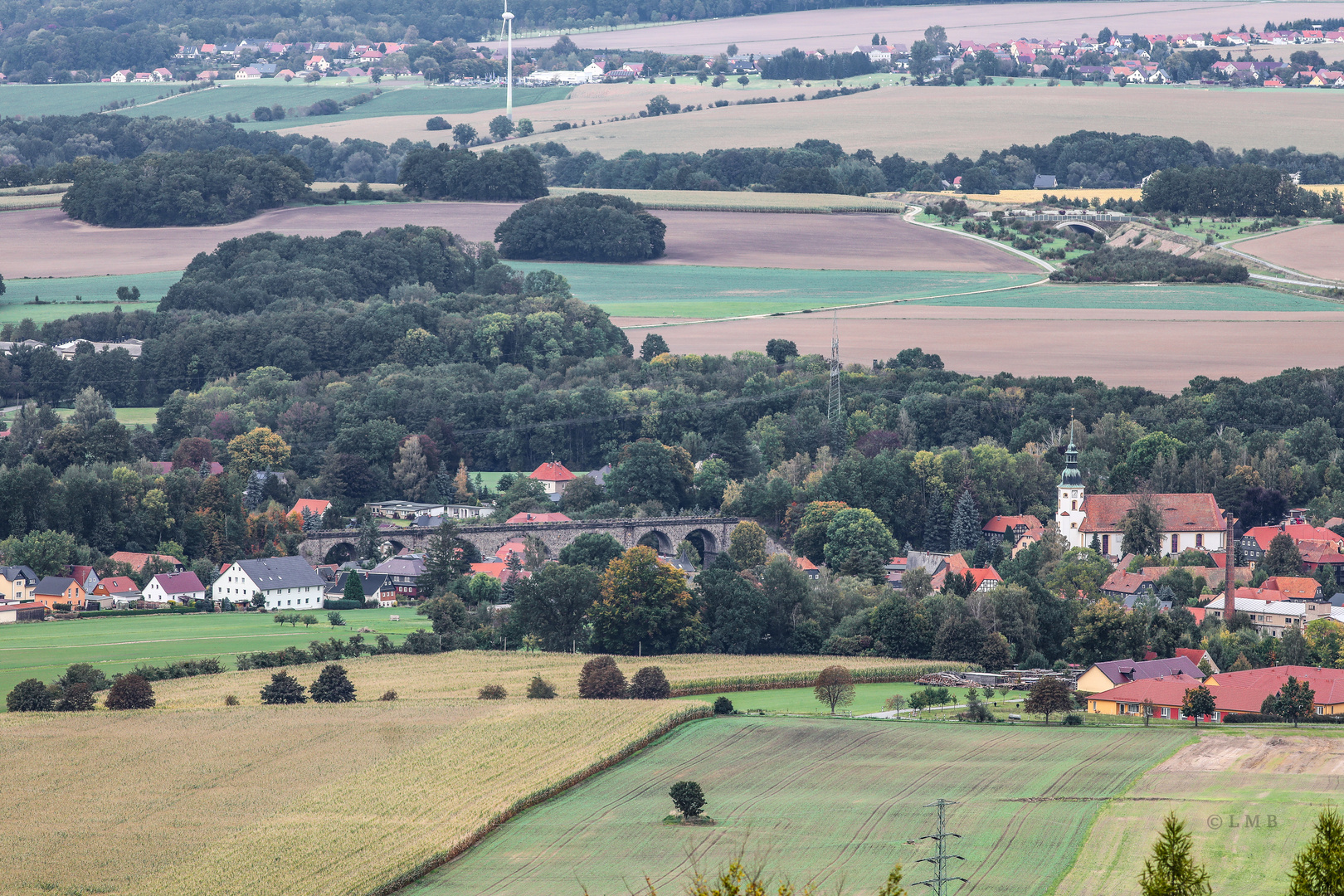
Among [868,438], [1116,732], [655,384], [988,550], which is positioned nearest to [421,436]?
[655,384]

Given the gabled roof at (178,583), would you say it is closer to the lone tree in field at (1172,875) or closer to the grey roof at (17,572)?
the grey roof at (17,572)

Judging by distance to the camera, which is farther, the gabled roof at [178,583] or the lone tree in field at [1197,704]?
the gabled roof at [178,583]

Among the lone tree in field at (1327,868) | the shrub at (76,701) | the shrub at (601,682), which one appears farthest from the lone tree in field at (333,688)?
the lone tree in field at (1327,868)

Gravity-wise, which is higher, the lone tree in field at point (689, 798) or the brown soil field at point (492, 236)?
the brown soil field at point (492, 236)

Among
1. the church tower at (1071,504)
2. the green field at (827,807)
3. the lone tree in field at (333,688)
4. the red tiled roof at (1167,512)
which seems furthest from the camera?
the church tower at (1071,504)

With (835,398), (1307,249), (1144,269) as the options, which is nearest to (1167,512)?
(835,398)

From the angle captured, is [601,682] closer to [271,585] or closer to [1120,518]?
[271,585]

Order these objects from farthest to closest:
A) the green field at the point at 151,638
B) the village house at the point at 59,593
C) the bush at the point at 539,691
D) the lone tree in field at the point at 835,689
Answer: the village house at the point at 59,593, the green field at the point at 151,638, the bush at the point at 539,691, the lone tree in field at the point at 835,689
